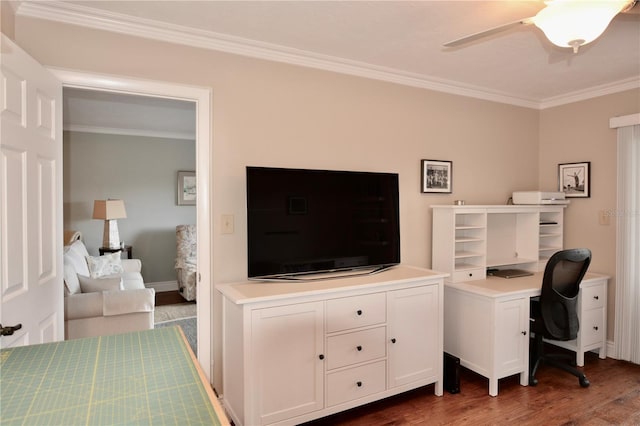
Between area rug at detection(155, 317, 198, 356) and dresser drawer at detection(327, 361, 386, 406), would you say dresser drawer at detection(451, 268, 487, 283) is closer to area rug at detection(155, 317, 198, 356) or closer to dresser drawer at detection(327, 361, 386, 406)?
dresser drawer at detection(327, 361, 386, 406)

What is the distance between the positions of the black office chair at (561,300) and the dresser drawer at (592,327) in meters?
0.40

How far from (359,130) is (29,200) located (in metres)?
2.19

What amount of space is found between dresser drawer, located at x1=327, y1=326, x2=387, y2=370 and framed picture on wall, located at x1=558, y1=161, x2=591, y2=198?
A: 2628mm

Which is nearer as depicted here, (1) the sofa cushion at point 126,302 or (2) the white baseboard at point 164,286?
(1) the sofa cushion at point 126,302

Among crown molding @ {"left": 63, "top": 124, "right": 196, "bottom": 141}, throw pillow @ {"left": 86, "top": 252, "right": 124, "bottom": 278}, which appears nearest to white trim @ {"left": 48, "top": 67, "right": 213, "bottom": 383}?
throw pillow @ {"left": 86, "top": 252, "right": 124, "bottom": 278}

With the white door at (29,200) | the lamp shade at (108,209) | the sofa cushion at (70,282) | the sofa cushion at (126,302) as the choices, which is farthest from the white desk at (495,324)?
the lamp shade at (108,209)

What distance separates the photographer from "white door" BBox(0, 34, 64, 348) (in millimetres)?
→ 1602

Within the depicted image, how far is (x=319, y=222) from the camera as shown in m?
2.69

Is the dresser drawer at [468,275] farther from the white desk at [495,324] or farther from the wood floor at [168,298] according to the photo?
the wood floor at [168,298]

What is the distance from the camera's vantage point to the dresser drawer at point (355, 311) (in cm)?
239

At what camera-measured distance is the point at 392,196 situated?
3029mm

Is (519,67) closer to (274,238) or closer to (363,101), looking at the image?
(363,101)

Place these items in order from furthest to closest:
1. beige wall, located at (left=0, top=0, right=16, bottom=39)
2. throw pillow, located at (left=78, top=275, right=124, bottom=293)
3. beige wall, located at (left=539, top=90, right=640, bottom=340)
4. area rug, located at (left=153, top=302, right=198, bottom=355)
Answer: area rug, located at (left=153, top=302, right=198, bottom=355) < beige wall, located at (left=539, top=90, right=640, bottom=340) < throw pillow, located at (left=78, top=275, right=124, bottom=293) < beige wall, located at (left=0, top=0, right=16, bottom=39)

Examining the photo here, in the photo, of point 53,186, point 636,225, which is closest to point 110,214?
point 53,186
